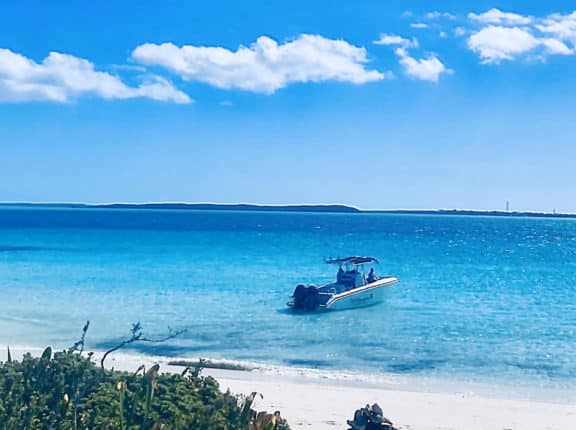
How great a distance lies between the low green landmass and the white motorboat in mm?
19000

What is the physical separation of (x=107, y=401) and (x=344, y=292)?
73.9ft

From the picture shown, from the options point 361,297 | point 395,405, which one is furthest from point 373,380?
point 361,297

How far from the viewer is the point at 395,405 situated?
1400 cm

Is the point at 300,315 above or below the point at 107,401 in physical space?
below

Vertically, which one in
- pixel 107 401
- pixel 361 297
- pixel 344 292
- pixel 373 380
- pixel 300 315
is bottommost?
pixel 373 380

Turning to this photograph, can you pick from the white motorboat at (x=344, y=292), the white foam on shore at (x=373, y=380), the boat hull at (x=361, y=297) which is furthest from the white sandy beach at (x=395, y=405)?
the boat hull at (x=361, y=297)

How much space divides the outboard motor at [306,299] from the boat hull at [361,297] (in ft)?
2.05

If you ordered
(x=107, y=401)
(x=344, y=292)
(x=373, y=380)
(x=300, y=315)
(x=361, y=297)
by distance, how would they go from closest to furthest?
Result: 1. (x=107, y=401)
2. (x=373, y=380)
3. (x=300, y=315)
4. (x=344, y=292)
5. (x=361, y=297)

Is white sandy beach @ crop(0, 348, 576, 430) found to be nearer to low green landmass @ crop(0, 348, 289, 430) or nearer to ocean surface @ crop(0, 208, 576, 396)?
ocean surface @ crop(0, 208, 576, 396)

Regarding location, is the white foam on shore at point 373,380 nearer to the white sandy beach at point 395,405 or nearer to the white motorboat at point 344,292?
the white sandy beach at point 395,405

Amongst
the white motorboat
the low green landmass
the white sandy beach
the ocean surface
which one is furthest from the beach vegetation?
the white motorboat

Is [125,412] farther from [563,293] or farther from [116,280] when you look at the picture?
[563,293]

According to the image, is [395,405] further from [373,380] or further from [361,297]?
[361,297]

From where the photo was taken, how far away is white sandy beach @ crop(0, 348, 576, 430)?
12664 mm
